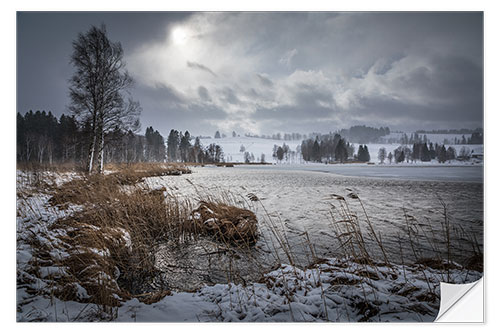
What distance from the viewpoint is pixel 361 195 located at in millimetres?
3381

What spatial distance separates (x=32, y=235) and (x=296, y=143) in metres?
2.86

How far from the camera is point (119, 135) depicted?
9.27 ft

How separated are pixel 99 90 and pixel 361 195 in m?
3.94

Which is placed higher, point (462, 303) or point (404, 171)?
point (404, 171)

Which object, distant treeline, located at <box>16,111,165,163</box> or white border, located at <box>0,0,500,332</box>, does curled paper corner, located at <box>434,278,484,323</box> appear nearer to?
white border, located at <box>0,0,500,332</box>

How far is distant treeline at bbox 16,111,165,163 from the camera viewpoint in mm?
2324

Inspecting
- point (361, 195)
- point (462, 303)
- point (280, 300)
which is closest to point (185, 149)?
point (280, 300)

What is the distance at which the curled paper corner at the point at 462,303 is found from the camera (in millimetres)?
1752

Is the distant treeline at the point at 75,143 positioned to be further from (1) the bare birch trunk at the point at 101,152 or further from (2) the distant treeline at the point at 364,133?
(2) the distant treeline at the point at 364,133

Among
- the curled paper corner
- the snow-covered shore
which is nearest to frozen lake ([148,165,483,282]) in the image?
the curled paper corner

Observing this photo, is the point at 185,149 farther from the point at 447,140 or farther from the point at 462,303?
the point at 462,303

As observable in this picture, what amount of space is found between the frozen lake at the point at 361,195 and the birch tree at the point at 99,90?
0.86 metres
